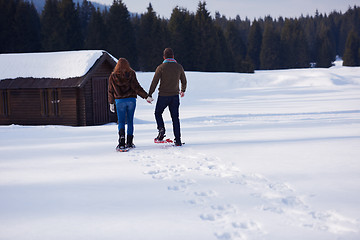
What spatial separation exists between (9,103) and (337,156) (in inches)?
552

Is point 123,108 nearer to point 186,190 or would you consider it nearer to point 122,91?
point 122,91

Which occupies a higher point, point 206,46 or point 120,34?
point 120,34

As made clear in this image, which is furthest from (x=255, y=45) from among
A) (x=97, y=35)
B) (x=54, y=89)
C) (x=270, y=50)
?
(x=54, y=89)

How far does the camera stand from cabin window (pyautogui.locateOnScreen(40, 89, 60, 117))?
15023 mm

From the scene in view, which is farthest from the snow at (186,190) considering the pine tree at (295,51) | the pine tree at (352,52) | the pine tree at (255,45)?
the pine tree at (352,52)

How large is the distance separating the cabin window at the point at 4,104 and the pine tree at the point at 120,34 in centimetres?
3622

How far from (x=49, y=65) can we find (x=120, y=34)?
3878cm

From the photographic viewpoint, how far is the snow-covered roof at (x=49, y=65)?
14859 millimetres

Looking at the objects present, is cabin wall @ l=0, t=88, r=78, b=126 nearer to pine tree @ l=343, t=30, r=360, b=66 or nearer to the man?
the man

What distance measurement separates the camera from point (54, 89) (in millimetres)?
14977

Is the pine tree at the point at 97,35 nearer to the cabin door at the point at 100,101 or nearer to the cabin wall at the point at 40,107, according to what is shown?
the cabin wall at the point at 40,107

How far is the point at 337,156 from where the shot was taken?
6.31 meters

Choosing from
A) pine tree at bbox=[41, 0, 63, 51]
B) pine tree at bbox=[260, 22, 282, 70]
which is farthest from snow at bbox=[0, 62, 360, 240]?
pine tree at bbox=[260, 22, 282, 70]

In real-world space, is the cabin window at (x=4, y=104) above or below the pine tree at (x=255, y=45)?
below
